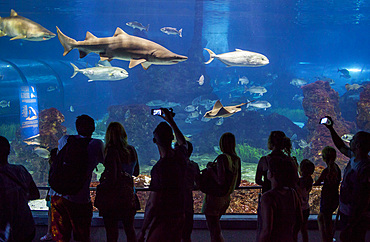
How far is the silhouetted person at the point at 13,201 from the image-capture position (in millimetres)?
2385

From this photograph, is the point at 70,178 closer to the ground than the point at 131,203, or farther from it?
farther from it

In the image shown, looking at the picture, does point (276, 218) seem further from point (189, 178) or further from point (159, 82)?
point (159, 82)

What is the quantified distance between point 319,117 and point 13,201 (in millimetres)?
11857

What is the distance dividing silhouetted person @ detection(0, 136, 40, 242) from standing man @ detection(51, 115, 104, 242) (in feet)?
0.91

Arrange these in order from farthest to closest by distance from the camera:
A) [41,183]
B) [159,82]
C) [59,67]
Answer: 1. [59,67]
2. [159,82]
3. [41,183]

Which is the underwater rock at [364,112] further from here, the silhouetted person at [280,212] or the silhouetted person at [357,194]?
the silhouetted person at [280,212]

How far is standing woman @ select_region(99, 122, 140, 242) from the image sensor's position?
2.65 metres

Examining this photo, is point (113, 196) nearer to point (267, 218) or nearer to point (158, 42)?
point (267, 218)

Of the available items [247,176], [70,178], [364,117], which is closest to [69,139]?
[70,178]

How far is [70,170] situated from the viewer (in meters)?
2.56

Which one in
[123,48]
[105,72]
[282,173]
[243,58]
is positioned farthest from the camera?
[105,72]

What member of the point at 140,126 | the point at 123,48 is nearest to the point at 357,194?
the point at 123,48

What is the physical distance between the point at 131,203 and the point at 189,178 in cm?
66

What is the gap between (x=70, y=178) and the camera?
2.56 meters
